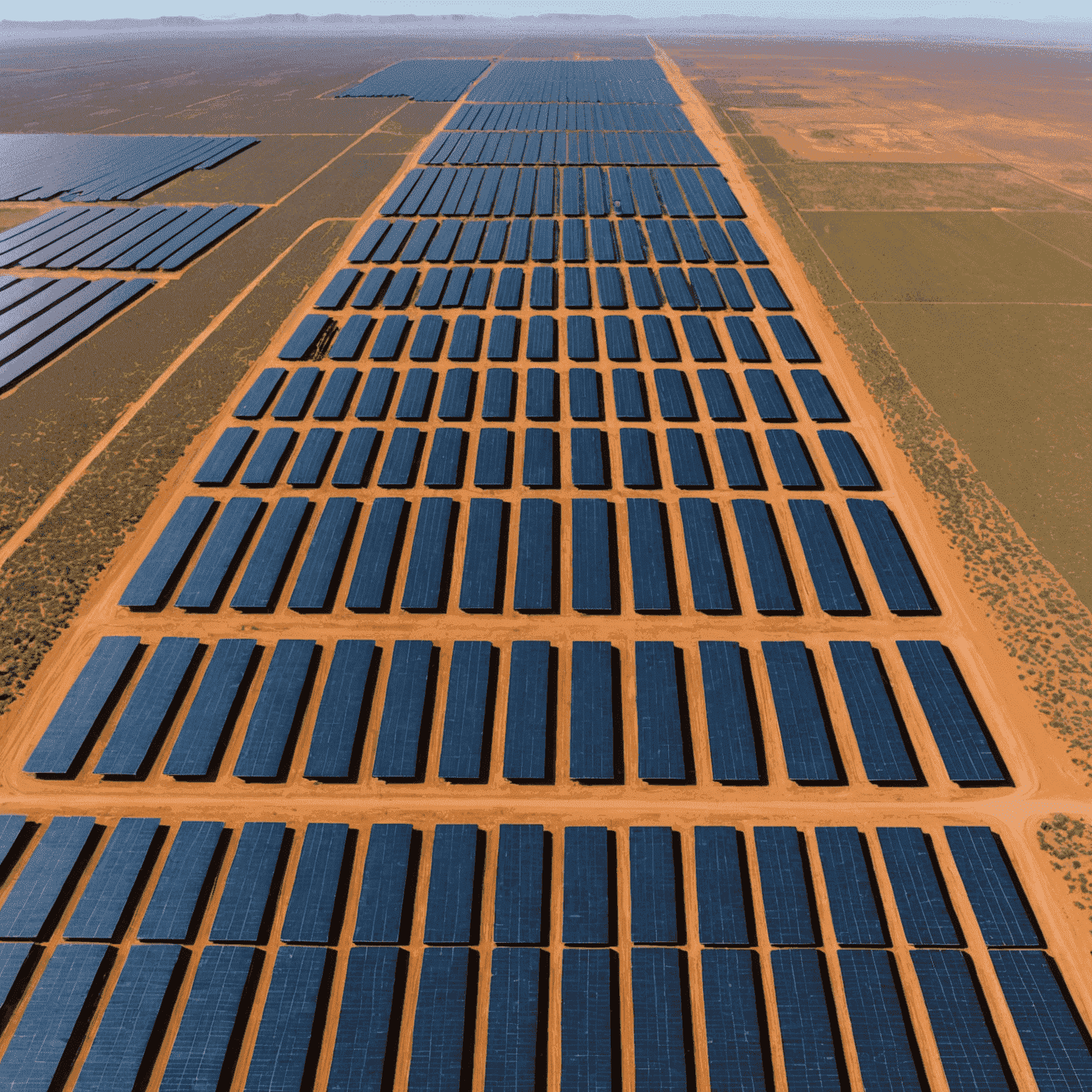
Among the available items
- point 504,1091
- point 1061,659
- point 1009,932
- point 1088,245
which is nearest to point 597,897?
point 504,1091

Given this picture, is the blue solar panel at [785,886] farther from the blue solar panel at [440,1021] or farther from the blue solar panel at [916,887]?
the blue solar panel at [440,1021]

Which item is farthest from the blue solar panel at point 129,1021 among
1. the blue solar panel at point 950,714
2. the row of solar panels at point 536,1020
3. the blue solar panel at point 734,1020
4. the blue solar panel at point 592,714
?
the blue solar panel at point 950,714

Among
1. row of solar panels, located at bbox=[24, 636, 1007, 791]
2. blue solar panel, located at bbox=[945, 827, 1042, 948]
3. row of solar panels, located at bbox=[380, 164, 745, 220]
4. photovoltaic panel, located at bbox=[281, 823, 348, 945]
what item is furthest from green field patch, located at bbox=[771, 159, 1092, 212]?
photovoltaic panel, located at bbox=[281, 823, 348, 945]

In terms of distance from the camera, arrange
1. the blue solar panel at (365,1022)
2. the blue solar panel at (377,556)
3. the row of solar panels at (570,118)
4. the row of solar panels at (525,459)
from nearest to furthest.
→ the blue solar panel at (365,1022) < the blue solar panel at (377,556) < the row of solar panels at (525,459) < the row of solar panels at (570,118)

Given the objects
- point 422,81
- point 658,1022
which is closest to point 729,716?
point 658,1022

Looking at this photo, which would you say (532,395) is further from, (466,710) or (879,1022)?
(879,1022)

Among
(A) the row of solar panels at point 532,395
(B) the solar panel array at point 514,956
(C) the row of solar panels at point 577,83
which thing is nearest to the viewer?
(B) the solar panel array at point 514,956

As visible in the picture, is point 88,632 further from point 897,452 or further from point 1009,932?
point 897,452
